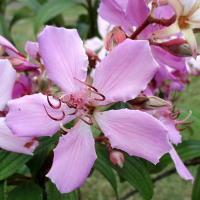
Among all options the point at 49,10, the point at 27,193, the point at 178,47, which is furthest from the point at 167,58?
the point at 49,10

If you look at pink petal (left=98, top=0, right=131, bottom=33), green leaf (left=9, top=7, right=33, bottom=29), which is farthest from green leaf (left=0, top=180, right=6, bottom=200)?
green leaf (left=9, top=7, right=33, bottom=29)

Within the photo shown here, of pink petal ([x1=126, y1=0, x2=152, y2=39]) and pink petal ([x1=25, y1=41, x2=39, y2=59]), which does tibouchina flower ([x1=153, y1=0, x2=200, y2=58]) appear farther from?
pink petal ([x1=25, y1=41, x2=39, y2=59])

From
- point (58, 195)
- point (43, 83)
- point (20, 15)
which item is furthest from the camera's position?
point (20, 15)

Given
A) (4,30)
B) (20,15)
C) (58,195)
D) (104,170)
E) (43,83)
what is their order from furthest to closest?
(20,15)
(4,30)
(104,170)
(58,195)
(43,83)

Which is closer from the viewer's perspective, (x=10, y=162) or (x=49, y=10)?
(x=10, y=162)

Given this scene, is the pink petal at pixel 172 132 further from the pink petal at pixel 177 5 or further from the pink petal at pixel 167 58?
the pink petal at pixel 177 5

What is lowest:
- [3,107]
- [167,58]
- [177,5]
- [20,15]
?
[20,15]

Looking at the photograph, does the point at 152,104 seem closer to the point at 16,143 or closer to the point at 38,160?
the point at 16,143

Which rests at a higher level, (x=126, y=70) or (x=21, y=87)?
(x=126, y=70)
